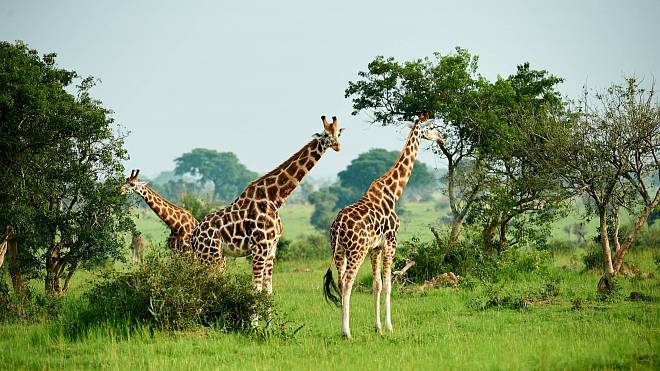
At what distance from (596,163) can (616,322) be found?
14.8 ft

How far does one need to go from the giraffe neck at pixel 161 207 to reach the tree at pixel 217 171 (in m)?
73.0

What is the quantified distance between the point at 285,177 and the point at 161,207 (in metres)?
4.41

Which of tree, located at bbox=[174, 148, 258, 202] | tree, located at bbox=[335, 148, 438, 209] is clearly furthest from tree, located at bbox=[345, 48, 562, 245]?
tree, located at bbox=[174, 148, 258, 202]

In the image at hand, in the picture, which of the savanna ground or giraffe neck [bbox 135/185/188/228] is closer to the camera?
the savanna ground

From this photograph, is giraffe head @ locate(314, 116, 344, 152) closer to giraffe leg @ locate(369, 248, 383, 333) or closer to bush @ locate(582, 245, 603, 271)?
giraffe leg @ locate(369, 248, 383, 333)

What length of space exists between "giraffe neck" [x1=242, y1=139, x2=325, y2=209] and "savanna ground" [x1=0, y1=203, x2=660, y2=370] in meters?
1.97

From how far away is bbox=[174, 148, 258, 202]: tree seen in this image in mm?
90438

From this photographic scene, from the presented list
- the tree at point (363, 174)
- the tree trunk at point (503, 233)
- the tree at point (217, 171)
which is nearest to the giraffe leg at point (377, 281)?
the tree trunk at point (503, 233)

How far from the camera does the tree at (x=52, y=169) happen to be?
1488 cm

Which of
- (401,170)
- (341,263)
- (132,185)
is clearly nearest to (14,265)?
(132,185)

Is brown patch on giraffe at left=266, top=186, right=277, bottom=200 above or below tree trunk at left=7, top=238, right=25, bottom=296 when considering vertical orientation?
above

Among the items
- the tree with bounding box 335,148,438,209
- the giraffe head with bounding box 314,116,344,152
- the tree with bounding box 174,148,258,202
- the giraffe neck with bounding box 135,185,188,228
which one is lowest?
the giraffe neck with bounding box 135,185,188,228

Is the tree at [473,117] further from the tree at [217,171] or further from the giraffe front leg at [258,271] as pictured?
the tree at [217,171]

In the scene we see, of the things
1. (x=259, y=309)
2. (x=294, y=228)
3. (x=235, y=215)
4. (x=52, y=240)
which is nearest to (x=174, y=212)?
(x=52, y=240)
